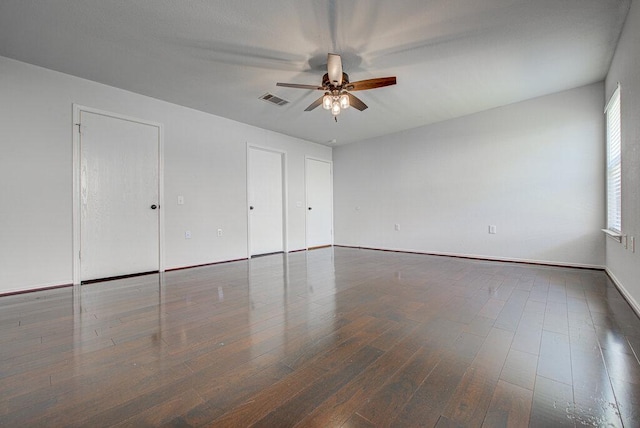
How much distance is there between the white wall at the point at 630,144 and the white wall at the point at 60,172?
4916 millimetres

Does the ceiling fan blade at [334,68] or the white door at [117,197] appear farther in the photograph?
the white door at [117,197]

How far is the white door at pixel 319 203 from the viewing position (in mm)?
6242

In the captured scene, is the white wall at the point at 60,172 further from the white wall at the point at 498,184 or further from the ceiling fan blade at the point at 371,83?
the white wall at the point at 498,184

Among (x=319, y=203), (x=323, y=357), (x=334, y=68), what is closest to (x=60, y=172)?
(x=334, y=68)

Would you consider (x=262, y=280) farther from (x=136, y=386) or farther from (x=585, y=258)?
(x=585, y=258)

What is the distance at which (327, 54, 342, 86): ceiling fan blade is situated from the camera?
2.54 meters

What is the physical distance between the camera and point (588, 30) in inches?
98.0

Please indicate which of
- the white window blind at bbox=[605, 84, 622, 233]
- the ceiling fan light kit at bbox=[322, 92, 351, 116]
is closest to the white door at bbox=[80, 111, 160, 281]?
the ceiling fan light kit at bbox=[322, 92, 351, 116]

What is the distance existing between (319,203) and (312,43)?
416 centimetres

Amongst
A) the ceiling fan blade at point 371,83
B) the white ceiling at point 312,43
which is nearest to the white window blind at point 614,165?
the white ceiling at point 312,43

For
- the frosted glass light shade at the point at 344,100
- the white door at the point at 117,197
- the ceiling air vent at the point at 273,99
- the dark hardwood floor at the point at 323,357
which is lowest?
the dark hardwood floor at the point at 323,357

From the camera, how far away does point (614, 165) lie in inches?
125

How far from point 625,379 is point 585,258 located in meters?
3.26

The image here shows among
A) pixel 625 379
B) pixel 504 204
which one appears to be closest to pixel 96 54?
pixel 625 379
